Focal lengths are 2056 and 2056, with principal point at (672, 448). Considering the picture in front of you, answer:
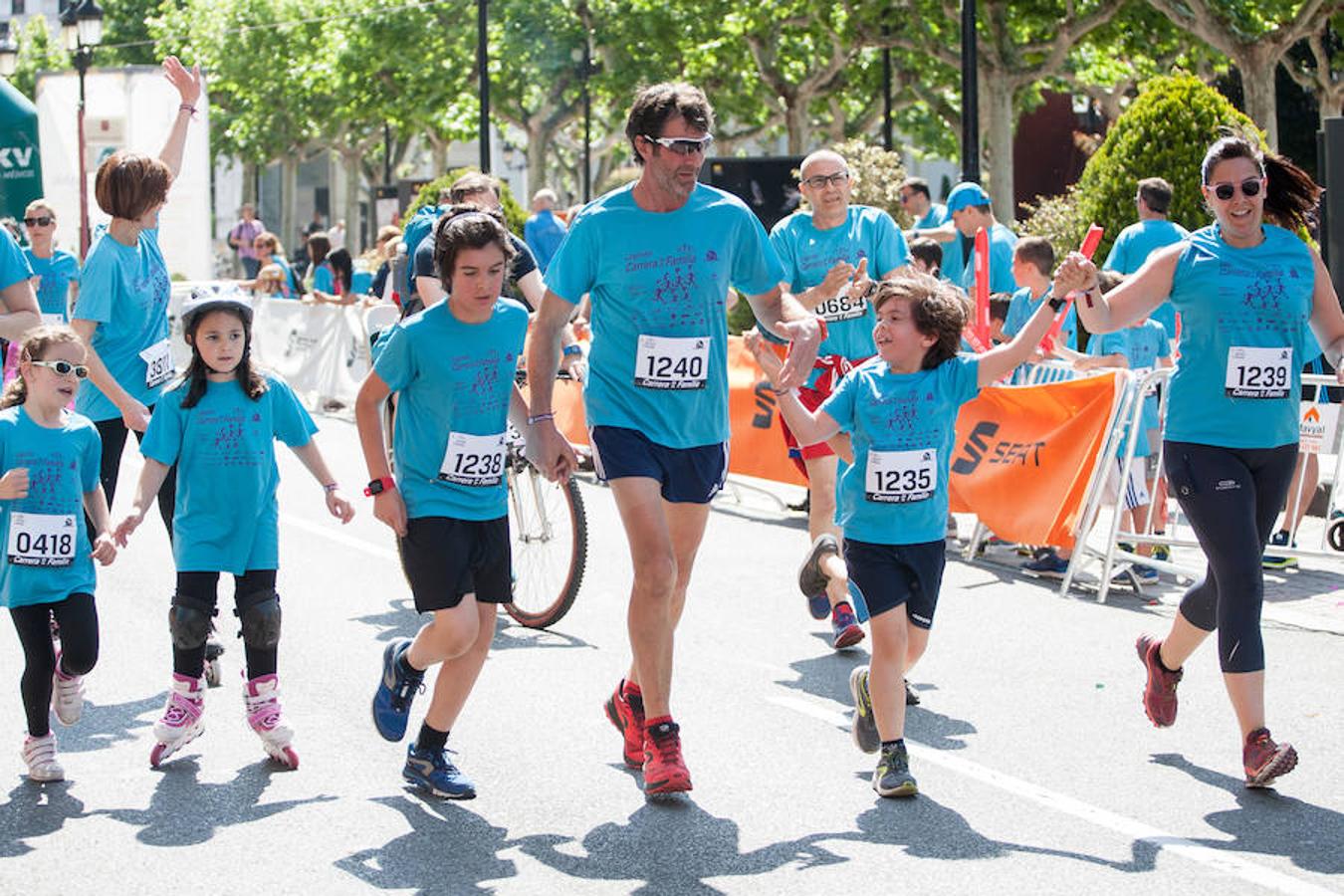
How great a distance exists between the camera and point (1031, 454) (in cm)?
1034

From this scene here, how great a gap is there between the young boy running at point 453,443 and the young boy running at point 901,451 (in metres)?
0.89

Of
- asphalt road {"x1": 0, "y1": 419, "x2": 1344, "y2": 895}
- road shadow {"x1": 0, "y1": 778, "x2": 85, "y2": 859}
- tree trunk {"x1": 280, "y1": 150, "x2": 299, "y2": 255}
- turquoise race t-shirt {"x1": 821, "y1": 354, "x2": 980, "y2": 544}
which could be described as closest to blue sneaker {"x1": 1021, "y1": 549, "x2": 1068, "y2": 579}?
asphalt road {"x1": 0, "y1": 419, "x2": 1344, "y2": 895}

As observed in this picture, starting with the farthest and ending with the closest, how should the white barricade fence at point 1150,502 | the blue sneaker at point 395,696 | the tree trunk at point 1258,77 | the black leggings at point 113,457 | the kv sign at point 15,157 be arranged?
the tree trunk at point 1258,77 < the kv sign at point 15,157 < the white barricade fence at point 1150,502 < the black leggings at point 113,457 < the blue sneaker at point 395,696

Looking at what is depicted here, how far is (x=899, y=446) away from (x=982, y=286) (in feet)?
14.5

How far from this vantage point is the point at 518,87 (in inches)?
1848

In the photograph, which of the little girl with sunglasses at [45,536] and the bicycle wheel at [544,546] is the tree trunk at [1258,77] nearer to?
the bicycle wheel at [544,546]

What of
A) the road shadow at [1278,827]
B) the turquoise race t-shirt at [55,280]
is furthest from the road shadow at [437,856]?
the turquoise race t-shirt at [55,280]

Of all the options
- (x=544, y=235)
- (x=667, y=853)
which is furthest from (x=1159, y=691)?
(x=544, y=235)

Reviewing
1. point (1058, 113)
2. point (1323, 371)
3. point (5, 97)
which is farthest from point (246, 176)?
point (1323, 371)

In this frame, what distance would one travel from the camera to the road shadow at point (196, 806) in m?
5.71

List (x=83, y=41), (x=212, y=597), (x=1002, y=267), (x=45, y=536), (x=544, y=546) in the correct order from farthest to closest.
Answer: (x=83, y=41)
(x=1002, y=267)
(x=544, y=546)
(x=212, y=597)
(x=45, y=536)

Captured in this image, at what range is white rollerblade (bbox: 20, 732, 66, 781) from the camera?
622 centimetres

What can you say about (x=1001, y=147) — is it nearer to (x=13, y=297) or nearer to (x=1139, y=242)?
(x=1139, y=242)

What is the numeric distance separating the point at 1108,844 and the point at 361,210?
3495 inches
